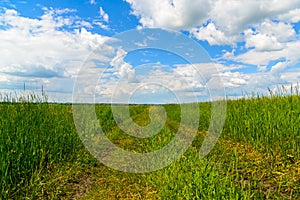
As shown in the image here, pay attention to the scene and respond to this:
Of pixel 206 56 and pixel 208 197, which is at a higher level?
pixel 206 56

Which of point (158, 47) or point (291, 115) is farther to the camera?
point (158, 47)

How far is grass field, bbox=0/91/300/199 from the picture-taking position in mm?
4566

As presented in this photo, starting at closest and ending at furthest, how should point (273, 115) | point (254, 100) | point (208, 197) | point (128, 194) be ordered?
point (208, 197) < point (128, 194) < point (273, 115) < point (254, 100)

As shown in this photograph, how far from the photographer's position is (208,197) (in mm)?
3807

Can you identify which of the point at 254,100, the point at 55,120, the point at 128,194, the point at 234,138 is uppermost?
the point at 254,100

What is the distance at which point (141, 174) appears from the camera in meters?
6.02

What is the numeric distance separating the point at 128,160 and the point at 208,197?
3.78m

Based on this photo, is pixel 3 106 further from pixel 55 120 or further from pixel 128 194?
pixel 128 194

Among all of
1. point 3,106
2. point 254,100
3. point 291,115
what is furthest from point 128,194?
point 254,100

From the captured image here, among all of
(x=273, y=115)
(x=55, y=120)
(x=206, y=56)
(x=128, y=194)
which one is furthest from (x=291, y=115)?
(x=55, y=120)

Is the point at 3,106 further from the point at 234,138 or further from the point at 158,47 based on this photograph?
the point at 234,138

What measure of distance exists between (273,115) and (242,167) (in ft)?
8.27

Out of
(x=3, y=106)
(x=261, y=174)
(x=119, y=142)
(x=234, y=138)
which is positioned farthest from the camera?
(x=119, y=142)

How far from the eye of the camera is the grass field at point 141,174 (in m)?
4.57
